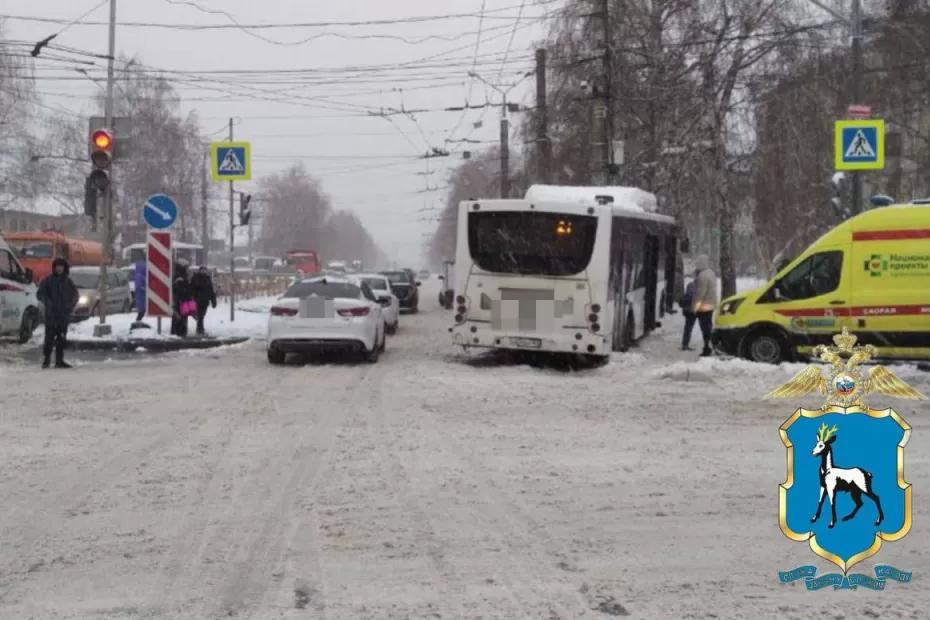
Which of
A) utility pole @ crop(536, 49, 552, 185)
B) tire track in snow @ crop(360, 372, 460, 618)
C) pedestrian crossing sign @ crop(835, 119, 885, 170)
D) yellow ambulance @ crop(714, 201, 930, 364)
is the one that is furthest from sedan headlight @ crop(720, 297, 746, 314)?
utility pole @ crop(536, 49, 552, 185)

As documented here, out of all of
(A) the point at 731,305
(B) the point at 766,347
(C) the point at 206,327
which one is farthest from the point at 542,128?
(B) the point at 766,347

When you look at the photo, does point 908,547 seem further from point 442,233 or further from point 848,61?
point 442,233

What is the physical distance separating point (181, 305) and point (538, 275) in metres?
8.22

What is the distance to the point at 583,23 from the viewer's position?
28078 mm

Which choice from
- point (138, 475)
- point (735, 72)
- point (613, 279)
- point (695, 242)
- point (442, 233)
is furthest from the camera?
point (442, 233)

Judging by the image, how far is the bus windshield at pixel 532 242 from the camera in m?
15.2

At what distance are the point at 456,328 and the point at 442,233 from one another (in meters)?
109

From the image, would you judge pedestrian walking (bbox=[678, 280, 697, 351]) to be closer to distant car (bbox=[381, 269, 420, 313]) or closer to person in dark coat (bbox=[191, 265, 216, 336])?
person in dark coat (bbox=[191, 265, 216, 336])

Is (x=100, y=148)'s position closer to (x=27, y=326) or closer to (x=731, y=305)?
(x=27, y=326)

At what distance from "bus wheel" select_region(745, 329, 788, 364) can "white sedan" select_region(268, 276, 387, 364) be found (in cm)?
616

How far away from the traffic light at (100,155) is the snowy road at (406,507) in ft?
21.7

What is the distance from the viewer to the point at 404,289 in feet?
118

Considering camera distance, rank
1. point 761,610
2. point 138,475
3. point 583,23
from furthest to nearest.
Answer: point 583,23 < point 138,475 < point 761,610

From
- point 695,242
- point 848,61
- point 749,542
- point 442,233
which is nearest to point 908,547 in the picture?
point 749,542
